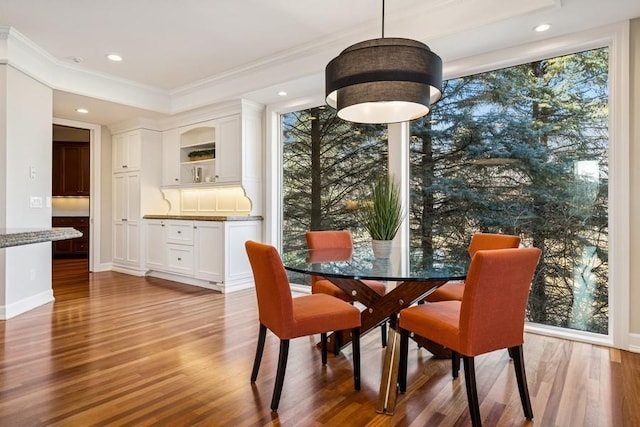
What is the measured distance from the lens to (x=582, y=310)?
316cm

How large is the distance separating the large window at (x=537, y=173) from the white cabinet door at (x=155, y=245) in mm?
3802

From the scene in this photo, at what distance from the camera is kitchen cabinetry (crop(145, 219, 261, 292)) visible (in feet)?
15.8

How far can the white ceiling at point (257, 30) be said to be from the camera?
295 cm

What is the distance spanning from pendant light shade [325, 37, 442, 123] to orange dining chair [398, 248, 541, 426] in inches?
38.8

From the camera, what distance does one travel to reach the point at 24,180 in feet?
13.0

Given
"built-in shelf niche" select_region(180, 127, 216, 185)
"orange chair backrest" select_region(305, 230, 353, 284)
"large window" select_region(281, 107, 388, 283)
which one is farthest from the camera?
"built-in shelf niche" select_region(180, 127, 216, 185)

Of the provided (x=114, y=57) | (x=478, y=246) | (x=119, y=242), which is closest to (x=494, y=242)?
(x=478, y=246)

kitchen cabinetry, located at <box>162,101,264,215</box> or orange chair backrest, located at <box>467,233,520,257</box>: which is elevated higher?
kitchen cabinetry, located at <box>162,101,264,215</box>

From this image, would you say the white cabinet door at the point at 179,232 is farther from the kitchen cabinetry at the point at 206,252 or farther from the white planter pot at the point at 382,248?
the white planter pot at the point at 382,248

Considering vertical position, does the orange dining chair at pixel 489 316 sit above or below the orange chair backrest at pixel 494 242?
below

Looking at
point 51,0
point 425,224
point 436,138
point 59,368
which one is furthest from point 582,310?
point 51,0

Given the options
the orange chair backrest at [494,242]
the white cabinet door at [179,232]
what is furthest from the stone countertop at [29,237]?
the white cabinet door at [179,232]

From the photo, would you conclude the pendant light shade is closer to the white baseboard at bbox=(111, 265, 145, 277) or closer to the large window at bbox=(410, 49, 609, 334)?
the large window at bbox=(410, 49, 609, 334)

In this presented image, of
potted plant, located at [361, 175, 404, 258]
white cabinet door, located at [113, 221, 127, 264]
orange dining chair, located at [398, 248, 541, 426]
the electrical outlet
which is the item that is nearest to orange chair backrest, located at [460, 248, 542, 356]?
orange dining chair, located at [398, 248, 541, 426]
